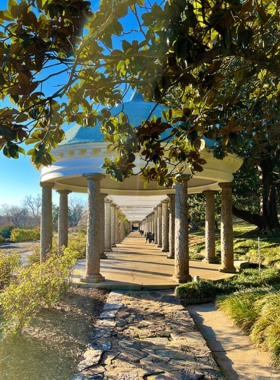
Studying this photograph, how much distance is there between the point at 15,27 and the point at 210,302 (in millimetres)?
7733

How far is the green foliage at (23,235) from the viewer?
3928cm

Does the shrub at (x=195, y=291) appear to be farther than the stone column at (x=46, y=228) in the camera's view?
No

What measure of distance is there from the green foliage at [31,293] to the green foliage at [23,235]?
3434 cm

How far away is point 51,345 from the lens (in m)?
5.07

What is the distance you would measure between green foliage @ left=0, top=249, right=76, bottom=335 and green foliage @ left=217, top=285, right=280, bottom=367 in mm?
3967

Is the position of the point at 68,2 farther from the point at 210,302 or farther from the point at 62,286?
the point at 210,302

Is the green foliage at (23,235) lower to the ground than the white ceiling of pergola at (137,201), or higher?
lower

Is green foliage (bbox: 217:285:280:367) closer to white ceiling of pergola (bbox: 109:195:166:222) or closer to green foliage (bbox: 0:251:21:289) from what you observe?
green foliage (bbox: 0:251:21:289)

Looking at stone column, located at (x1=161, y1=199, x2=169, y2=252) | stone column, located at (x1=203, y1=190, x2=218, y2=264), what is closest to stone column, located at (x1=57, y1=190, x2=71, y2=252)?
stone column, located at (x1=203, y1=190, x2=218, y2=264)

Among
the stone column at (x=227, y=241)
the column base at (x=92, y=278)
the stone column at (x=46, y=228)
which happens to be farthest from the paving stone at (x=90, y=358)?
the stone column at (x=227, y=241)

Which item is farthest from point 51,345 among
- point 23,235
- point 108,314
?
point 23,235

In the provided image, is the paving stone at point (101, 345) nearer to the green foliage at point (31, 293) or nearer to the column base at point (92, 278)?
the green foliage at point (31, 293)

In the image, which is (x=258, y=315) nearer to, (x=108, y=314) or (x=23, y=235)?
(x=108, y=314)

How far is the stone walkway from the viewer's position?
4.15 m
